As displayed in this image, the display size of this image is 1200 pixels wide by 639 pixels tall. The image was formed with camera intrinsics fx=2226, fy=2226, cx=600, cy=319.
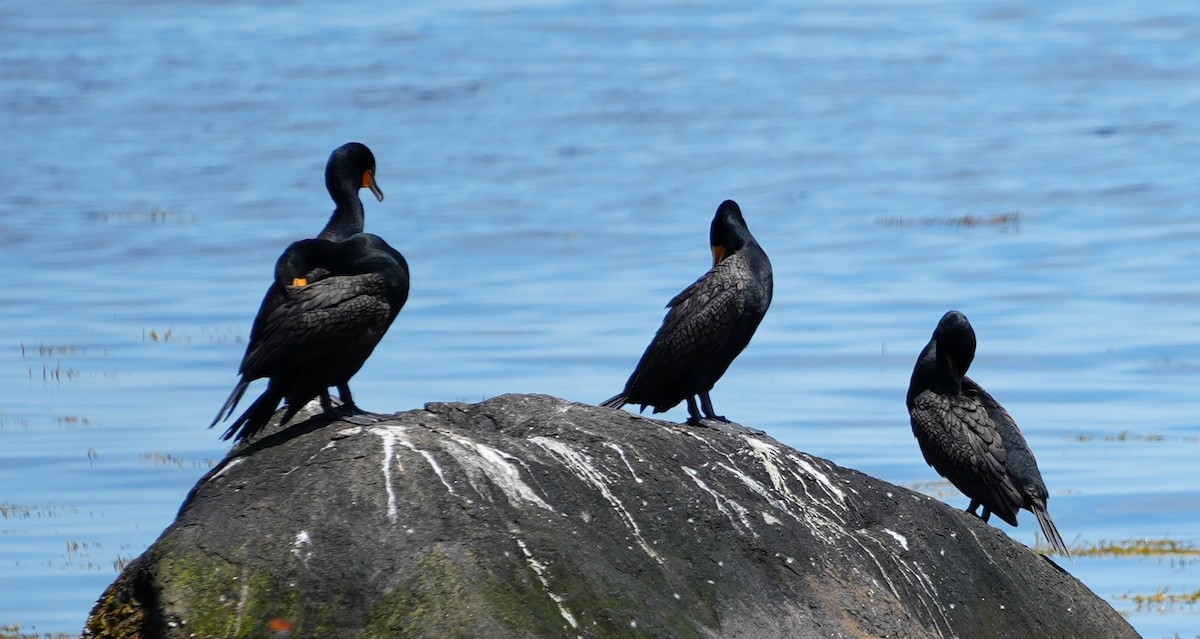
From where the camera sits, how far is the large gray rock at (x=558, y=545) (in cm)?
832

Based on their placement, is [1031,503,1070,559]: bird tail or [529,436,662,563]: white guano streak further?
[1031,503,1070,559]: bird tail

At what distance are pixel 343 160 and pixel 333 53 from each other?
52216 millimetres

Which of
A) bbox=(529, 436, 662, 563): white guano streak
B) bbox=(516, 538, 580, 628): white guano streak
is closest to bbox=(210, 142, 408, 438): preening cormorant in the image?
bbox=(529, 436, 662, 563): white guano streak

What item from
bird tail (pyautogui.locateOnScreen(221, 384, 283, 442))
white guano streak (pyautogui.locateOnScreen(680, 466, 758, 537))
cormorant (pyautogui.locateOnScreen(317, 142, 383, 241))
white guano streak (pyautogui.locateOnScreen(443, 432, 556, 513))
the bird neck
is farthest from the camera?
cormorant (pyautogui.locateOnScreen(317, 142, 383, 241))

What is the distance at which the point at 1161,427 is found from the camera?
64.2ft

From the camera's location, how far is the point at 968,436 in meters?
10.7

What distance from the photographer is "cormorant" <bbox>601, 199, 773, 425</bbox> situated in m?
10.6

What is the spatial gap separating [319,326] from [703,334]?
2.13 m

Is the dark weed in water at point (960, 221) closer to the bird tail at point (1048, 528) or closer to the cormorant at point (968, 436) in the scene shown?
the cormorant at point (968, 436)

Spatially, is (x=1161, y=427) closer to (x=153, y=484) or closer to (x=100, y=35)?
(x=153, y=484)

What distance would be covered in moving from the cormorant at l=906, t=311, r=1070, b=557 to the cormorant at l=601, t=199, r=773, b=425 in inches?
36.6

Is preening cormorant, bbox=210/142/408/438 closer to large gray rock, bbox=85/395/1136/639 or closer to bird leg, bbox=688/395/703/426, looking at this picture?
large gray rock, bbox=85/395/1136/639

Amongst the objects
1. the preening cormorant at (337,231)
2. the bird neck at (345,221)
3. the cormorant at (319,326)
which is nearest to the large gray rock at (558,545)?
the cormorant at (319,326)

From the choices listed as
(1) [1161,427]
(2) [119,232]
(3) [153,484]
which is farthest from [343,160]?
(2) [119,232]
